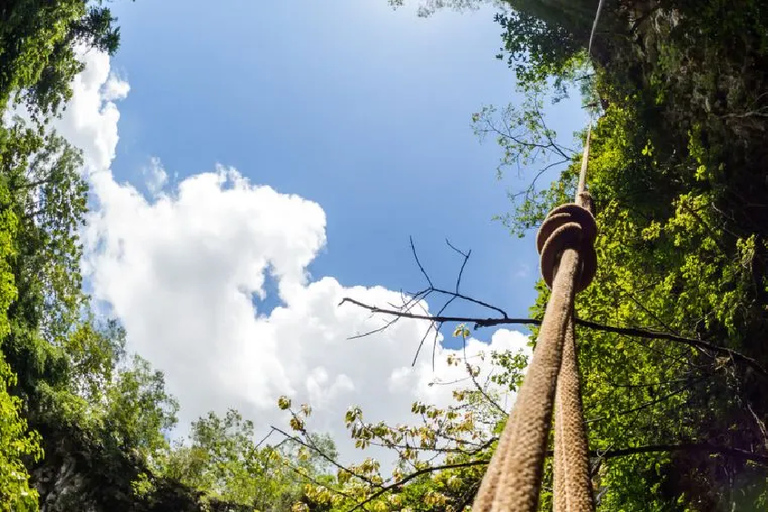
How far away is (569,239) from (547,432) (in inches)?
47.2

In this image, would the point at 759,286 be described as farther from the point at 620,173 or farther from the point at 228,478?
the point at 228,478

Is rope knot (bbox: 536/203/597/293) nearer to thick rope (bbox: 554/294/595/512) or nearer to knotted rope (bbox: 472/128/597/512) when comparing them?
knotted rope (bbox: 472/128/597/512)

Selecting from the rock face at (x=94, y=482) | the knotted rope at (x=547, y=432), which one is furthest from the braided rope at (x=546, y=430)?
the rock face at (x=94, y=482)

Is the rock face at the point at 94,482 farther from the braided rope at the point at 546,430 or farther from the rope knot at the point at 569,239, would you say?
the braided rope at the point at 546,430

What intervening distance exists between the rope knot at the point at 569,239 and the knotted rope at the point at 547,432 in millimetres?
54

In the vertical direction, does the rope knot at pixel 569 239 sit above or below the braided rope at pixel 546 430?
above

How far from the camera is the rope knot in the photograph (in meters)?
2.01

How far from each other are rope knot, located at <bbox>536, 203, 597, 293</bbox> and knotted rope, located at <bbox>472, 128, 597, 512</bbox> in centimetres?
5

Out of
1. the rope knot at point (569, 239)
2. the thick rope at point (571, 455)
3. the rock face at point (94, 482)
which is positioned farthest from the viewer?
the rock face at point (94, 482)

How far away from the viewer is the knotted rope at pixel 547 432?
852mm

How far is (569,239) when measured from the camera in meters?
2.01

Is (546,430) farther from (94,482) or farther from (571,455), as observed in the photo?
(94,482)

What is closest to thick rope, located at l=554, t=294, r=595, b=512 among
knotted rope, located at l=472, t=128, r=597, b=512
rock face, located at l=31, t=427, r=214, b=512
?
knotted rope, located at l=472, t=128, r=597, b=512

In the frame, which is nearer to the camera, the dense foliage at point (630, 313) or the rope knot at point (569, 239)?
the rope knot at point (569, 239)
